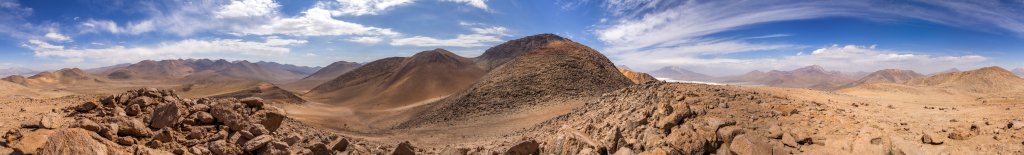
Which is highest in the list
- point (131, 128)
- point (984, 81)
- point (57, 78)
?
point (57, 78)

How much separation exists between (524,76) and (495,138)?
16.9 metres

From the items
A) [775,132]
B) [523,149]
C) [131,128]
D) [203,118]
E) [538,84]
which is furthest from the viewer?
[538,84]

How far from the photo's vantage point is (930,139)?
8758 millimetres

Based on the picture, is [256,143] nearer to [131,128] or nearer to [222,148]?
[222,148]

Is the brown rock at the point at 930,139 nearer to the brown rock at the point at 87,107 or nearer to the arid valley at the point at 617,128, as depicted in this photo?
the arid valley at the point at 617,128

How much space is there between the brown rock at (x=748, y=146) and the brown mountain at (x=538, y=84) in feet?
54.6

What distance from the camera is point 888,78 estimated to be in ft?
586

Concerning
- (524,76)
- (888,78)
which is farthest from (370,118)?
(888,78)

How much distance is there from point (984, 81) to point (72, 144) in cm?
5414

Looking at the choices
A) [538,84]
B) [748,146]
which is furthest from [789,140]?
[538,84]

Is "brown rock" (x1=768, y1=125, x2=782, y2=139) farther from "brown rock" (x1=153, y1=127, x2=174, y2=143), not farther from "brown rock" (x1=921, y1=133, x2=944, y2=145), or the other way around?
"brown rock" (x1=153, y1=127, x2=174, y2=143)

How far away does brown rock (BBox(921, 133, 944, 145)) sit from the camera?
860cm

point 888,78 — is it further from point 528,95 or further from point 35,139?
point 35,139

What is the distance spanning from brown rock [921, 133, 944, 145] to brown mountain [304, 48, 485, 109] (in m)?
44.8
